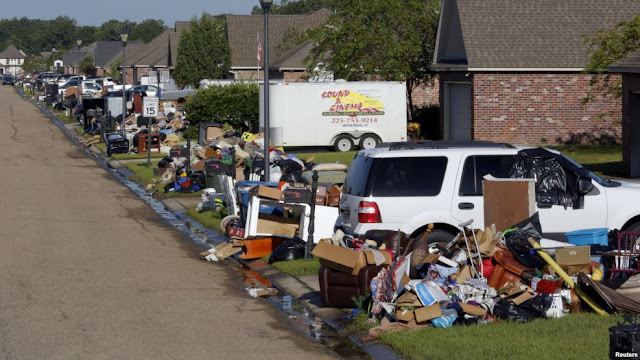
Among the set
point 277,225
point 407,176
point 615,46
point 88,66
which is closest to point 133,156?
point 615,46

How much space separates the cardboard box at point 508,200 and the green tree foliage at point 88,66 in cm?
12746

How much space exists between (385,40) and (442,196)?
29409 mm

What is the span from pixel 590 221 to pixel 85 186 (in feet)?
64.4

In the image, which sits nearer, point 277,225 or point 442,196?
point 442,196

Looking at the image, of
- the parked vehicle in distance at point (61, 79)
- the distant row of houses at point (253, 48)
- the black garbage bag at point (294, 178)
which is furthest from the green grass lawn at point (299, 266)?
the parked vehicle in distance at point (61, 79)

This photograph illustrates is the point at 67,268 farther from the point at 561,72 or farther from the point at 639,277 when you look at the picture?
the point at 561,72

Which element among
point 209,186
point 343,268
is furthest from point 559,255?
point 209,186

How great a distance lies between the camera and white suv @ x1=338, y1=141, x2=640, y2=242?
14.3 metres

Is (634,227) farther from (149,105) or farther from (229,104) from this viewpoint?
(229,104)

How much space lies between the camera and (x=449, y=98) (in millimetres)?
40531

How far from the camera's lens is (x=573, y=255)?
11664 mm

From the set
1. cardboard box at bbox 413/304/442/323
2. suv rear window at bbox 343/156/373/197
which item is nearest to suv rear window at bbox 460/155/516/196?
suv rear window at bbox 343/156/373/197

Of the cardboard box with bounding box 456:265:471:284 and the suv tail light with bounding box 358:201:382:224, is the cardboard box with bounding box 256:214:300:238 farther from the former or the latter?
the cardboard box with bounding box 456:265:471:284

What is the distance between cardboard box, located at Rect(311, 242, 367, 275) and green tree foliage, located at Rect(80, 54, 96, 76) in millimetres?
128224
